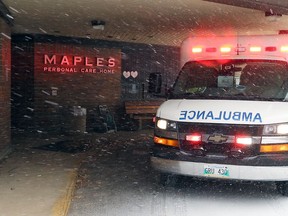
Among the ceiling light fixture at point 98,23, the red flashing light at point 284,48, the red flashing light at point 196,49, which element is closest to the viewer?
the red flashing light at point 284,48

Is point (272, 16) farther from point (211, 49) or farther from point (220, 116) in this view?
point (220, 116)

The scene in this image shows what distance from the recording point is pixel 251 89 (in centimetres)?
713

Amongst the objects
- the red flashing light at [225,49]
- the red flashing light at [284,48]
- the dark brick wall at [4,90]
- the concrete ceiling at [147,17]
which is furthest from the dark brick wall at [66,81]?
the red flashing light at [284,48]

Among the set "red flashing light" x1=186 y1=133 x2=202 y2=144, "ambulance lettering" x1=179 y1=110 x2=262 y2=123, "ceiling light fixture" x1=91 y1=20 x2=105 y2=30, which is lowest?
"red flashing light" x1=186 y1=133 x2=202 y2=144

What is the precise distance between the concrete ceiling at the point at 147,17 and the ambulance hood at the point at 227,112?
2330 mm

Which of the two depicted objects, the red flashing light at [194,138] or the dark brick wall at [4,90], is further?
the dark brick wall at [4,90]

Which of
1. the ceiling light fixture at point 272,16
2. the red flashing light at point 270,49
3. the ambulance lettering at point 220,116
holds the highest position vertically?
the ceiling light fixture at point 272,16

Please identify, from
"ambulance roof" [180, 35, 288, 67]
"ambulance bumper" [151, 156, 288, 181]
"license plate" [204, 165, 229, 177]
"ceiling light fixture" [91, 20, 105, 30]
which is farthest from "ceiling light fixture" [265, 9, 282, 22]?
"license plate" [204, 165, 229, 177]

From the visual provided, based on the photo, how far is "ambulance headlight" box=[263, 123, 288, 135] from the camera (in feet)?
20.0

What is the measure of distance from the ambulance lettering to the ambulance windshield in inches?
26.6

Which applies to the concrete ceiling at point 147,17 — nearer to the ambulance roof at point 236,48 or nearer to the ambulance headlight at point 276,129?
the ambulance roof at point 236,48

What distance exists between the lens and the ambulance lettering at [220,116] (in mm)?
6133

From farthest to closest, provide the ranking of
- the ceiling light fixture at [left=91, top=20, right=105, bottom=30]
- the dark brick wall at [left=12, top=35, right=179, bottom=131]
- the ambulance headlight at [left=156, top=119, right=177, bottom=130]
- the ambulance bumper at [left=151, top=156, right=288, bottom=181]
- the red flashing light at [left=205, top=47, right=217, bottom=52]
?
the dark brick wall at [left=12, top=35, right=179, bottom=131]
the ceiling light fixture at [left=91, top=20, right=105, bottom=30]
the red flashing light at [left=205, top=47, right=217, bottom=52]
the ambulance headlight at [left=156, top=119, right=177, bottom=130]
the ambulance bumper at [left=151, top=156, right=288, bottom=181]

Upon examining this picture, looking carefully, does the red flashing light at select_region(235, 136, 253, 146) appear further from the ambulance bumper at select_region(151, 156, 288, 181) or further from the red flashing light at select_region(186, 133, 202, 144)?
the red flashing light at select_region(186, 133, 202, 144)
